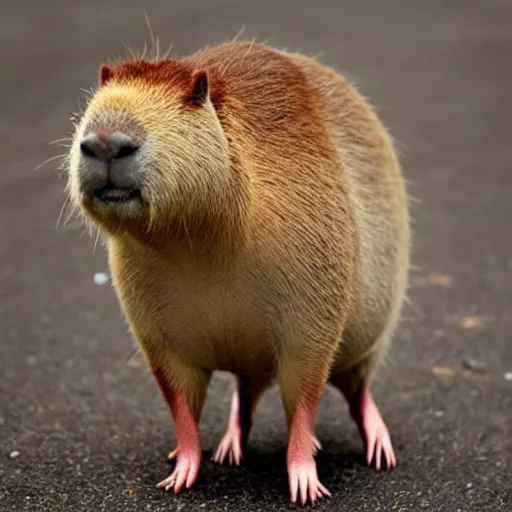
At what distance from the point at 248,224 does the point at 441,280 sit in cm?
381

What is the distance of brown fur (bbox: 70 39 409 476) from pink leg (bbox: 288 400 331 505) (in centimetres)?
7

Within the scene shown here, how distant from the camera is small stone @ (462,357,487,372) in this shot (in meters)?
5.82

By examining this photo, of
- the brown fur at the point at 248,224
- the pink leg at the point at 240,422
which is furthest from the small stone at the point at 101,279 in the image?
the brown fur at the point at 248,224

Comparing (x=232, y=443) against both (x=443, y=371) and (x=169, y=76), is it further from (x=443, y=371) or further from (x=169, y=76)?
(x=169, y=76)

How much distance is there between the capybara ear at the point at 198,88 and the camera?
11.6 feet

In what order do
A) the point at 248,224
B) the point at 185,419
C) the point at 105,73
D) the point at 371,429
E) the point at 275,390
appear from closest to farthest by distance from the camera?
1. the point at 105,73
2. the point at 248,224
3. the point at 185,419
4. the point at 371,429
5. the point at 275,390

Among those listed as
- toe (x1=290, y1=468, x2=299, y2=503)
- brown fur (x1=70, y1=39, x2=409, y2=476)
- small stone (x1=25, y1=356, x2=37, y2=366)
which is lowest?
small stone (x1=25, y1=356, x2=37, y2=366)

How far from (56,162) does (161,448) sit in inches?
235

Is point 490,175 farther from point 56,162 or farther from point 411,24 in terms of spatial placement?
point 411,24

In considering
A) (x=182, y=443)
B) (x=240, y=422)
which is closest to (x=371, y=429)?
(x=240, y=422)

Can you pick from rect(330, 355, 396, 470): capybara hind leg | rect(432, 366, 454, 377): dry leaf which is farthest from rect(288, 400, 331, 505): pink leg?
rect(432, 366, 454, 377): dry leaf

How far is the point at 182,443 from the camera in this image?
4363mm

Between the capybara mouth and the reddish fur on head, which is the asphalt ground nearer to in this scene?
the reddish fur on head

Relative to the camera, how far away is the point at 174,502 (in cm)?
413
